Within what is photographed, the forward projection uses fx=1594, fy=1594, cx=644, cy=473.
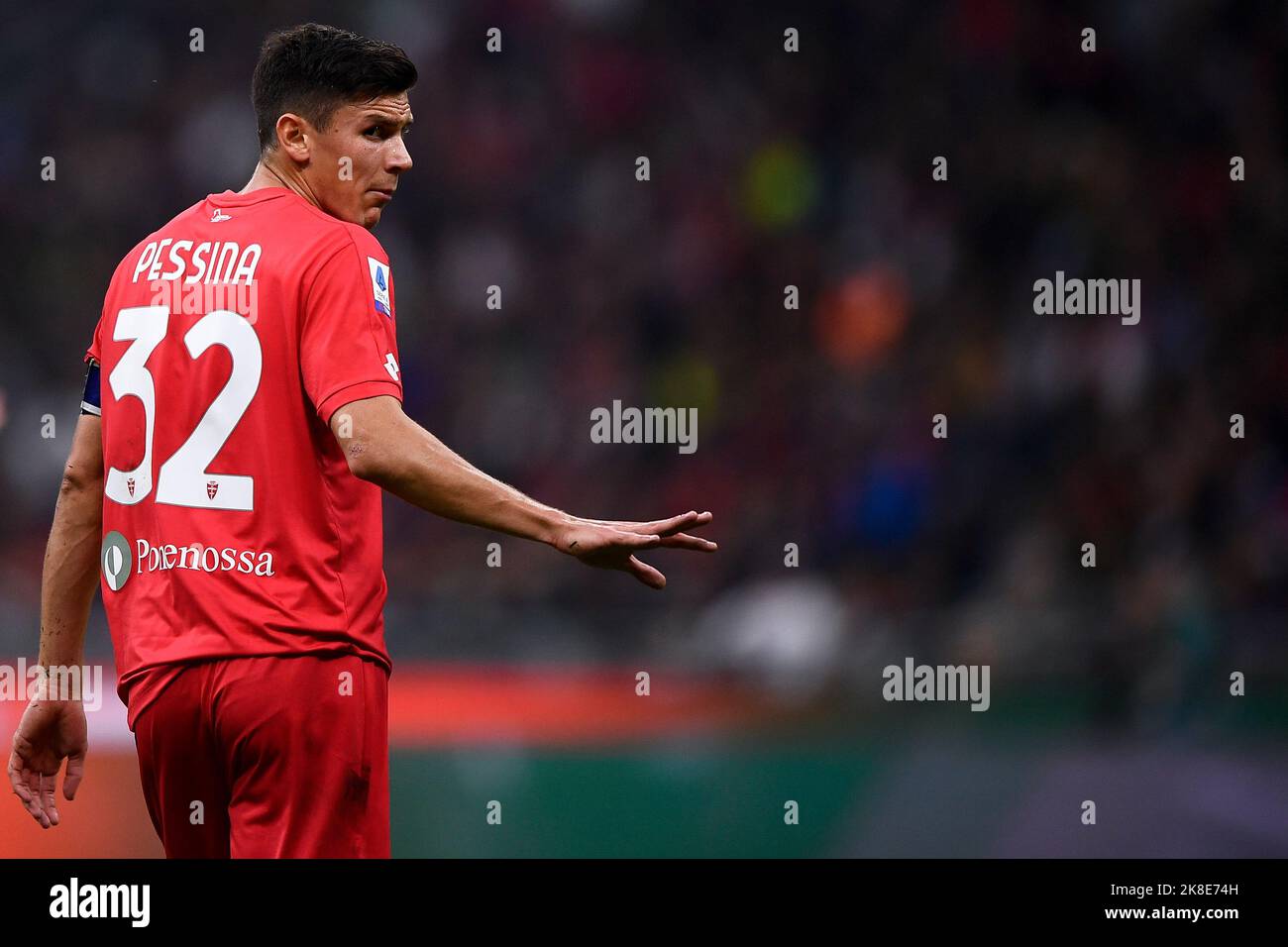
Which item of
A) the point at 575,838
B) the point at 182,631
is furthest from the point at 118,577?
the point at 575,838

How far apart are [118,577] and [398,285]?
9011mm

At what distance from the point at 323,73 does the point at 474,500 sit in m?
0.94

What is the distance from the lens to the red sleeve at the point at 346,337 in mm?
2674

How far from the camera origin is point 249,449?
2.73 meters

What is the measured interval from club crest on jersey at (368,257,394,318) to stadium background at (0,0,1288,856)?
2.87m

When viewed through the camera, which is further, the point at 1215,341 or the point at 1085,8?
the point at 1085,8

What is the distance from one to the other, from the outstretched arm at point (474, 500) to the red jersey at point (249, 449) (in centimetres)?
11

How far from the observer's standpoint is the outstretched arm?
257 centimetres

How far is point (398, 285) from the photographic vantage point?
461 inches

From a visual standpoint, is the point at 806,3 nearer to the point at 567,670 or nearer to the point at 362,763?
the point at 567,670

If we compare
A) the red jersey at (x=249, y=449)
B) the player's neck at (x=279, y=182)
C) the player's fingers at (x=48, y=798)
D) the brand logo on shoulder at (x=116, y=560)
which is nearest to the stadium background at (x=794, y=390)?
the player's fingers at (x=48, y=798)

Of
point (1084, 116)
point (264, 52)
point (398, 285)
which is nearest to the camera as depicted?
point (264, 52)

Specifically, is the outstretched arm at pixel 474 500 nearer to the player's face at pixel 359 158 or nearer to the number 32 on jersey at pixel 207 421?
the number 32 on jersey at pixel 207 421
